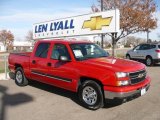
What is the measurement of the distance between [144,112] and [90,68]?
175cm

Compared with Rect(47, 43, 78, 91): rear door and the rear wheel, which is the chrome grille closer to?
Rect(47, 43, 78, 91): rear door

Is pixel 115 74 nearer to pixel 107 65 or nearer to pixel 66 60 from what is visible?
pixel 107 65

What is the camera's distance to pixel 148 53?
1986cm

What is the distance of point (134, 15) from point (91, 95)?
21.8 metres

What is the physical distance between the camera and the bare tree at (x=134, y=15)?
2781 centimetres

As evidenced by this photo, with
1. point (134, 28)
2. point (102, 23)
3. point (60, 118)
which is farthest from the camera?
point (134, 28)

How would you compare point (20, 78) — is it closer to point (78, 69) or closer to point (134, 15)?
point (78, 69)

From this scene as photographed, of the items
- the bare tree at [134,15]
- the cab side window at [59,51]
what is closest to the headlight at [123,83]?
the cab side window at [59,51]

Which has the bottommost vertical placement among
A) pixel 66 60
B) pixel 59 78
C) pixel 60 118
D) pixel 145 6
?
pixel 60 118

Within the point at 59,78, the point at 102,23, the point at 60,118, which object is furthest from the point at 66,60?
the point at 102,23

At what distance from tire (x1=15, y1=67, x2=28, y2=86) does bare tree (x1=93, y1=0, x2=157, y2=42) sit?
59.6 feet

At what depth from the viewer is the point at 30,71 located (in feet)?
31.4

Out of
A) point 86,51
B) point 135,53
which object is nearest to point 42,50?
point 86,51

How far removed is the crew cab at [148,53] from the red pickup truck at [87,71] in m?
11.5
